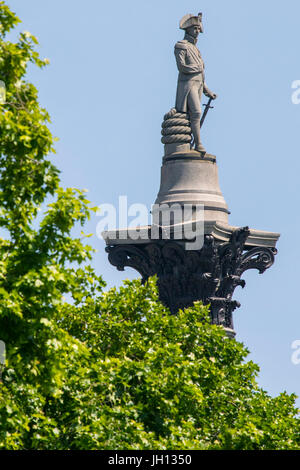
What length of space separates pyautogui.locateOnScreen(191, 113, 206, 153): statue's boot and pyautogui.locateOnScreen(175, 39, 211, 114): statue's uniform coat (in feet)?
0.73

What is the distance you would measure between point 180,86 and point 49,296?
27.9m

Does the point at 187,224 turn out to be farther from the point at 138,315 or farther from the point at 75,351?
the point at 75,351

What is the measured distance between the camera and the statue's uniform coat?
58.1 metres

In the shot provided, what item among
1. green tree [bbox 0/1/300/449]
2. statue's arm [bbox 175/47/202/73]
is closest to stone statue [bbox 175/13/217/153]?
statue's arm [bbox 175/47/202/73]

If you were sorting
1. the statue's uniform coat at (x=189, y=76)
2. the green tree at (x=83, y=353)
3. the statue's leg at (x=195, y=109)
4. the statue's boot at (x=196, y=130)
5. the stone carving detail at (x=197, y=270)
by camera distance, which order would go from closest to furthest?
the green tree at (x=83, y=353) < the stone carving detail at (x=197, y=270) < the statue's boot at (x=196, y=130) < the statue's leg at (x=195, y=109) < the statue's uniform coat at (x=189, y=76)

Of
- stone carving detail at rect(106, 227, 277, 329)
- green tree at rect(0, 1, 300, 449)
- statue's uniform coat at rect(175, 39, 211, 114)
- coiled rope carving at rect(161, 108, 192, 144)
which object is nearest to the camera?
green tree at rect(0, 1, 300, 449)

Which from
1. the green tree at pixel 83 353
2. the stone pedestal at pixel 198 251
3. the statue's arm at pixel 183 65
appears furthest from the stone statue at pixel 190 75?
the green tree at pixel 83 353

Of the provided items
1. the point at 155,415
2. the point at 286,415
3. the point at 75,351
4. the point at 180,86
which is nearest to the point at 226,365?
the point at 286,415

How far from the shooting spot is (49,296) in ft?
104

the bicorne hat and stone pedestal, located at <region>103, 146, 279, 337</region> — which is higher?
the bicorne hat

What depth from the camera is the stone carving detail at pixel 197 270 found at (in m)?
55.5

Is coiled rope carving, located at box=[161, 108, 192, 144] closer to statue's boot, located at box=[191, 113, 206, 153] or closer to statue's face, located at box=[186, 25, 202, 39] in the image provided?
statue's boot, located at box=[191, 113, 206, 153]

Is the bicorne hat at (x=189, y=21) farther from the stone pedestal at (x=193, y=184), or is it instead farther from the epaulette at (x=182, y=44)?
the stone pedestal at (x=193, y=184)
